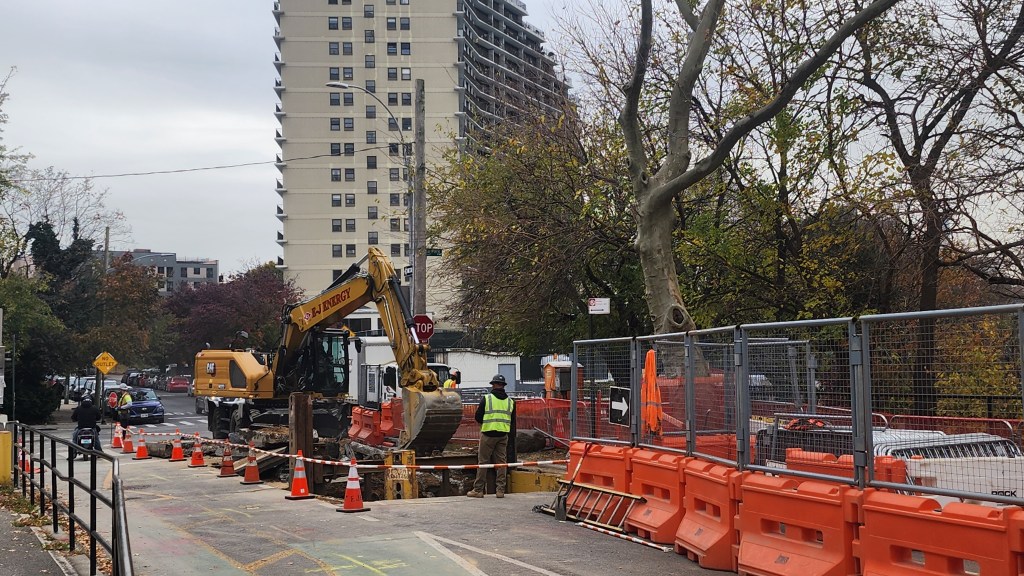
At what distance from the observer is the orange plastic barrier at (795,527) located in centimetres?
815

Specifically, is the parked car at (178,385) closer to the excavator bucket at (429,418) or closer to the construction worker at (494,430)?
the excavator bucket at (429,418)

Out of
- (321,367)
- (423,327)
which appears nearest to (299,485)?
(423,327)

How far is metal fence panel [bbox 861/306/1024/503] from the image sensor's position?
23.3 feet

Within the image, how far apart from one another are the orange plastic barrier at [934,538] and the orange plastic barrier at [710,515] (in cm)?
176

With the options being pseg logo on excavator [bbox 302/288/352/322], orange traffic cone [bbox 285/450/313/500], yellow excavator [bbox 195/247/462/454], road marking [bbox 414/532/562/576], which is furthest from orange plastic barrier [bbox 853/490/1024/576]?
pseg logo on excavator [bbox 302/288/352/322]

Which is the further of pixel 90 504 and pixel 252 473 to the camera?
pixel 252 473

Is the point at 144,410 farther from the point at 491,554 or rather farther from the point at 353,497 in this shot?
the point at 491,554

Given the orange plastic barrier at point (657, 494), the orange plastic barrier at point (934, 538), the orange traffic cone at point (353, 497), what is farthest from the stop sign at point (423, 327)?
the orange plastic barrier at point (934, 538)

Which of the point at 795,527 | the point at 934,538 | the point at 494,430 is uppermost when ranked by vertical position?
the point at 494,430

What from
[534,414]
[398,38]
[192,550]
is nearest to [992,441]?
[192,550]

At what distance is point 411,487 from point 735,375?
8267 millimetres

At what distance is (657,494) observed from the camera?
11.5 m

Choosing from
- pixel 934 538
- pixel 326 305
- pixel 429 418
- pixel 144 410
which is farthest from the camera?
pixel 144 410

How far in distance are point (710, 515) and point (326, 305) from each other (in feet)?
44.7
